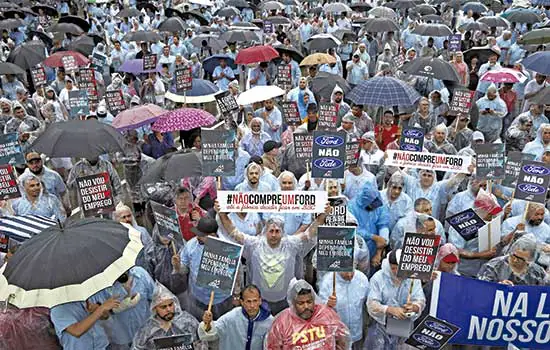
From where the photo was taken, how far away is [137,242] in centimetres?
469

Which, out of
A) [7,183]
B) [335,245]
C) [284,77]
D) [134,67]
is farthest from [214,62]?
[335,245]

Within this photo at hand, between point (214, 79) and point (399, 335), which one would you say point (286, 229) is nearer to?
point (399, 335)

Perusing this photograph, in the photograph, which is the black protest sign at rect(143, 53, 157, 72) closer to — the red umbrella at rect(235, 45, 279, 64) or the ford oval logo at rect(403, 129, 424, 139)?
the red umbrella at rect(235, 45, 279, 64)

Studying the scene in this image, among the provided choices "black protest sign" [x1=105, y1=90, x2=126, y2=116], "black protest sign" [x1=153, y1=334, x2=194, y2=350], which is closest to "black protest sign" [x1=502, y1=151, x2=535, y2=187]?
"black protest sign" [x1=153, y1=334, x2=194, y2=350]

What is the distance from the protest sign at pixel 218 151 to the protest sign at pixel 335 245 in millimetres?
1676

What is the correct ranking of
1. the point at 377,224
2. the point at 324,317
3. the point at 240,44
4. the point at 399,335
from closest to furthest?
the point at 324,317, the point at 399,335, the point at 377,224, the point at 240,44

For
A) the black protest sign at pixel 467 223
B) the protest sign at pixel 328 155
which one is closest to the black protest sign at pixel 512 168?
the black protest sign at pixel 467 223

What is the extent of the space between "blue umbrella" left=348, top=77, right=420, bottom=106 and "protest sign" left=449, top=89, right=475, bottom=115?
2.18 feet

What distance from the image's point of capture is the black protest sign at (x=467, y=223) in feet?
19.2

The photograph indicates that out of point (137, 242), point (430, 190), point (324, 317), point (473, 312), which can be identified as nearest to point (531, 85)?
point (430, 190)

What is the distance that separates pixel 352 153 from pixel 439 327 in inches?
116

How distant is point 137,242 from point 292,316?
142 cm

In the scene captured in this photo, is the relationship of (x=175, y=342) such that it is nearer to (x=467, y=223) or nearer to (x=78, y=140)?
(x=467, y=223)

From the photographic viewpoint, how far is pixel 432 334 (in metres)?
4.61
